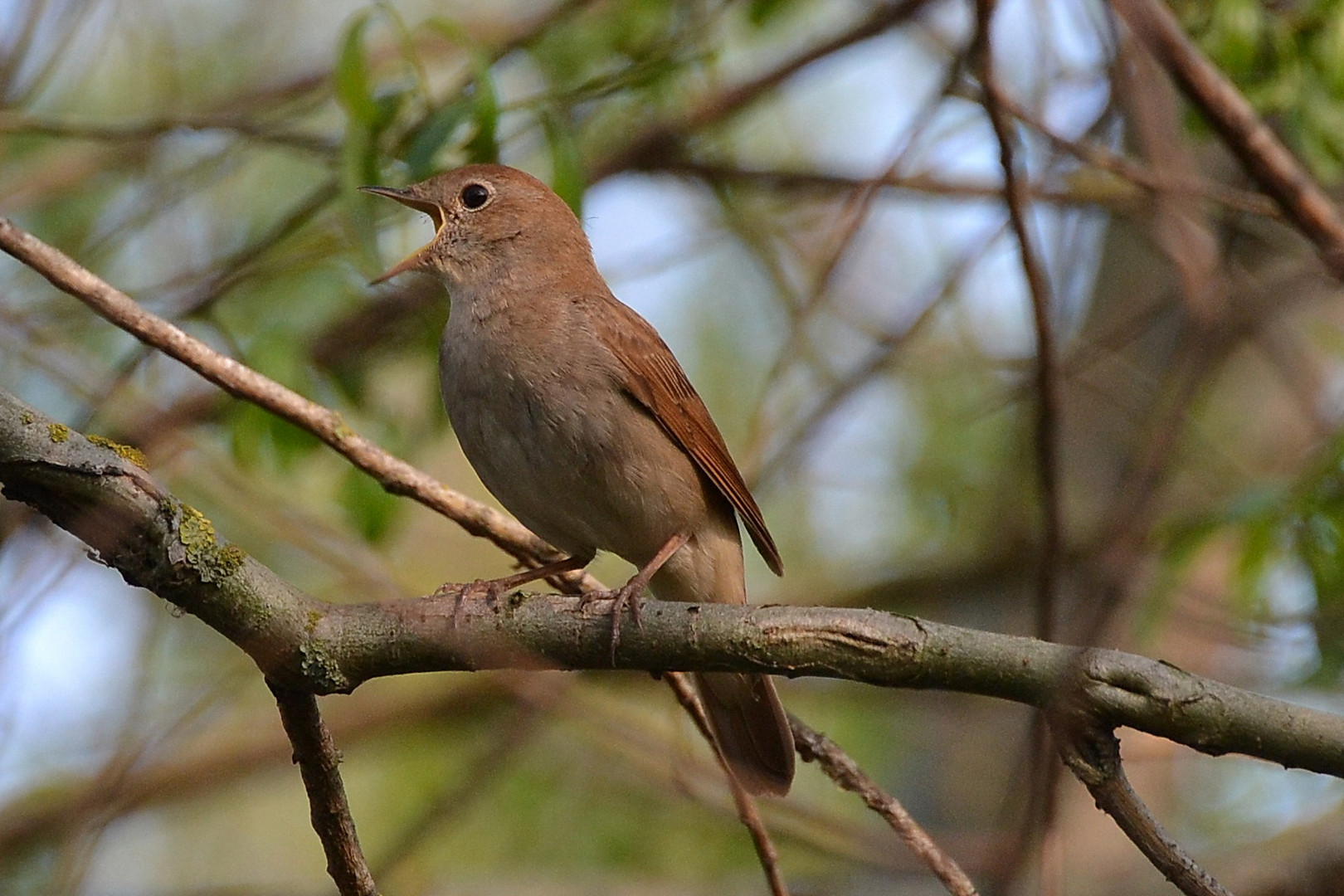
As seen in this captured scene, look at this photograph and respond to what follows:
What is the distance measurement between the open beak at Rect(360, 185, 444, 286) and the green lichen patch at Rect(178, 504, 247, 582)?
2028 mm

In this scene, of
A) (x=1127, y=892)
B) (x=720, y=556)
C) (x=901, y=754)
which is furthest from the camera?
(x=901, y=754)

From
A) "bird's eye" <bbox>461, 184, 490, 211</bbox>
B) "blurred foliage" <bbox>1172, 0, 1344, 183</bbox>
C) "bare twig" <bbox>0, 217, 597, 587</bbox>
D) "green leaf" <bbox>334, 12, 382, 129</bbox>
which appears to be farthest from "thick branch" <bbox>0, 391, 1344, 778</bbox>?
"blurred foliage" <bbox>1172, 0, 1344, 183</bbox>

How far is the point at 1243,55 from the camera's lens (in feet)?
15.8

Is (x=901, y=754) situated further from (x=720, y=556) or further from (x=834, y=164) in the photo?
(x=720, y=556)

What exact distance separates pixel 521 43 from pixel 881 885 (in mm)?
3906

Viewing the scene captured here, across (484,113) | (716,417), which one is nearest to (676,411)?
(484,113)

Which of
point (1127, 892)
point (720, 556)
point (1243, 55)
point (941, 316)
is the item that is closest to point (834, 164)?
point (941, 316)

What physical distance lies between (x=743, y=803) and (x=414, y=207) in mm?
2545

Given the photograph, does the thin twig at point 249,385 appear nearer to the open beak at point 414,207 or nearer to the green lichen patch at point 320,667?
the open beak at point 414,207

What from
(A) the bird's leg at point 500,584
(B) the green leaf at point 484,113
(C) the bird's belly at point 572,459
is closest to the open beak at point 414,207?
(B) the green leaf at point 484,113

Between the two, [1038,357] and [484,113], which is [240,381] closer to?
[484,113]

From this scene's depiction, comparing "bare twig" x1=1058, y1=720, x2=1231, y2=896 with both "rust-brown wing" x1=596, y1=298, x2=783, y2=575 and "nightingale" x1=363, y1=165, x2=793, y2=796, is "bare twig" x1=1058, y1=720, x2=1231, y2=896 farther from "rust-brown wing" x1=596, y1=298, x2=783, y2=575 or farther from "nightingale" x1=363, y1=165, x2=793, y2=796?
"rust-brown wing" x1=596, y1=298, x2=783, y2=575

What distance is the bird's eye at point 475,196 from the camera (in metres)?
5.34

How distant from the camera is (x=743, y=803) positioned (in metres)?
4.16
